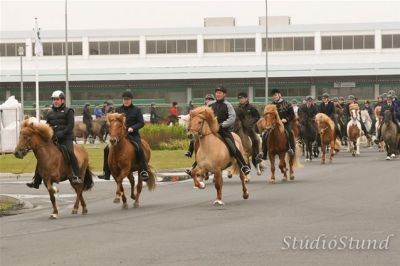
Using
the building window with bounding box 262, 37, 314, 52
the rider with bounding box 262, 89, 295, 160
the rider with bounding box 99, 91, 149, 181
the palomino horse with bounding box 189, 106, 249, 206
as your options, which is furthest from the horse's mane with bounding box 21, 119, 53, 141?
the building window with bounding box 262, 37, 314, 52

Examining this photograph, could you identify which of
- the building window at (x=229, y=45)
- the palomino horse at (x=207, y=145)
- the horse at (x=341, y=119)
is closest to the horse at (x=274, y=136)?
the palomino horse at (x=207, y=145)

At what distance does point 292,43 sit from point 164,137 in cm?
6122

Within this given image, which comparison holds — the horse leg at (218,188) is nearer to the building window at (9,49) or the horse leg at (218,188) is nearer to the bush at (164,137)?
the bush at (164,137)

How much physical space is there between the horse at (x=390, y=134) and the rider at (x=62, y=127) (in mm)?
18433

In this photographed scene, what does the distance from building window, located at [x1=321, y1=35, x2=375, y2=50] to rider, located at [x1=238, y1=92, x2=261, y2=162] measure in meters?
78.4

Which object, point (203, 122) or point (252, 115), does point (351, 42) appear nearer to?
point (252, 115)

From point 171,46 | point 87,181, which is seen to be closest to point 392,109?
point 87,181

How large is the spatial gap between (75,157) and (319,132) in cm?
1788

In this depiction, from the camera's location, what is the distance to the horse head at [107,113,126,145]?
19.3 m

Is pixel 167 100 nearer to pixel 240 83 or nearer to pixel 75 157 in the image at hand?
pixel 240 83

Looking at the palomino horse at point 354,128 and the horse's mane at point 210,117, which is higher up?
the horse's mane at point 210,117

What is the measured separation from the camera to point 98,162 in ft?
116

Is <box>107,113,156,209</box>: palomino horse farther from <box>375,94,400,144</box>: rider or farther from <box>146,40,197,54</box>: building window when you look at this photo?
<box>146,40,197,54</box>: building window

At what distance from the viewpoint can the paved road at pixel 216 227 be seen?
1194 cm
